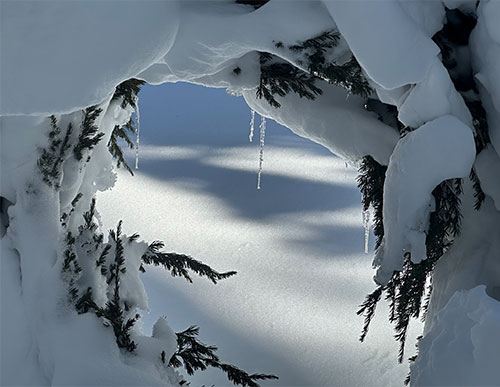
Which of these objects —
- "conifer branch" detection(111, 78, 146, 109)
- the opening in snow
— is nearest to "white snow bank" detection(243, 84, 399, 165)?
"conifer branch" detection(111, 78, 146, 109)

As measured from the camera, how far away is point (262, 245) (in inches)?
204

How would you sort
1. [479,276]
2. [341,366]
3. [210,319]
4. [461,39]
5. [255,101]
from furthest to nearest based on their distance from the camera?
[210,319], [341,366], [255,101], [479,276], [461,39]

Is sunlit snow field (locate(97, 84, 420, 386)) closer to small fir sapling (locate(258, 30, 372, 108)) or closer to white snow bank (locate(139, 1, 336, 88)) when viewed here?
small fir sapling (locate(258, 30, 372, 108))

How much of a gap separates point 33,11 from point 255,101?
123 cm

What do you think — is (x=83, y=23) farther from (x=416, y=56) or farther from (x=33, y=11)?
(x=416, y=56)

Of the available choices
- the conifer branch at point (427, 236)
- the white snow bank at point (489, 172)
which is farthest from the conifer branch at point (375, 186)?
the white snow bank at point (489, 172)

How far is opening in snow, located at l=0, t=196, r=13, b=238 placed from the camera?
1.84 meters

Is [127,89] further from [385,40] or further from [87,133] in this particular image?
[385,40]

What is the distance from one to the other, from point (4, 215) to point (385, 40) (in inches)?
47.8

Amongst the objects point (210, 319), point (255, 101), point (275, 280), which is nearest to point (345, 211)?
point (275, 280)

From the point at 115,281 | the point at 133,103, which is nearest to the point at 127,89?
the point at 133,103

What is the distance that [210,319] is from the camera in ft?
13.8

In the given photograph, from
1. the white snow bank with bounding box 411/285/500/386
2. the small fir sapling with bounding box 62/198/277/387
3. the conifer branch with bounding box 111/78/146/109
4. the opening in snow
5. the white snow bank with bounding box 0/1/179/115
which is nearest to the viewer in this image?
the white snow bank with bounding box 0/1/179/115

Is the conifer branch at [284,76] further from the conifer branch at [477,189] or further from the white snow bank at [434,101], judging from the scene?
the conifer branch at [477,189]
